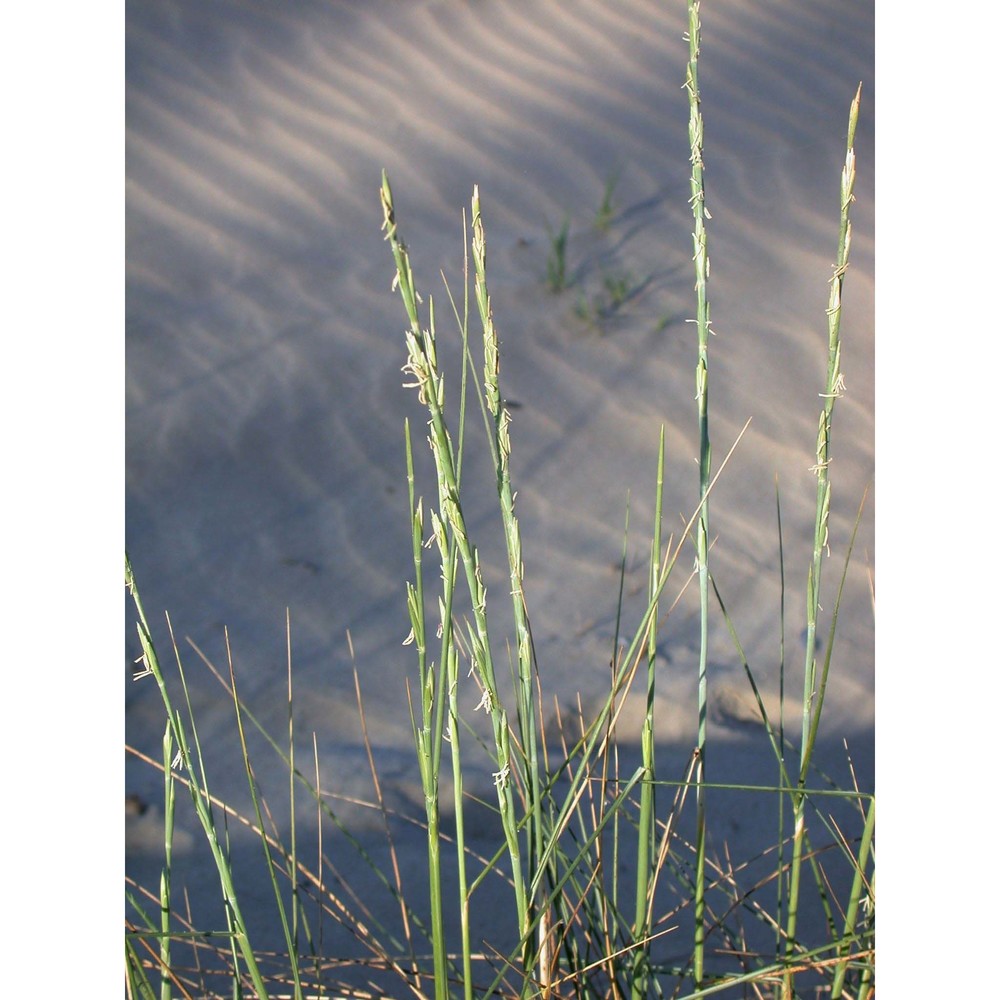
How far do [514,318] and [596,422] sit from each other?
0.40 meters

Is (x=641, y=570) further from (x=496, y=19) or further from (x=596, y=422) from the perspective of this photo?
(x=496, y=19)

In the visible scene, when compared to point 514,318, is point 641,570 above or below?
below

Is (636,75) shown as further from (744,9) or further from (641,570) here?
(641,570)

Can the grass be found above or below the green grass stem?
below

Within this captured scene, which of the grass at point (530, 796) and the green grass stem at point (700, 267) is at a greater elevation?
the green grass stem at point (700, 267)

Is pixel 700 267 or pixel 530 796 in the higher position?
pixel 700 267

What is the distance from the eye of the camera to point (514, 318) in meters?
2.81
